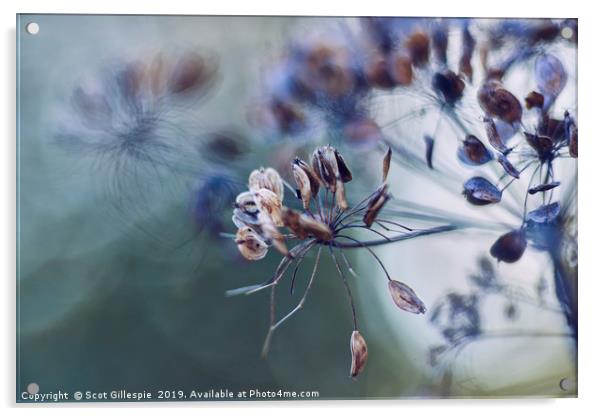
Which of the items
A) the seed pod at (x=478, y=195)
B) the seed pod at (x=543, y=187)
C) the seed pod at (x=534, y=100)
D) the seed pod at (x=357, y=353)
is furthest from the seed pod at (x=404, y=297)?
the seed pod at (x=534, y=100)

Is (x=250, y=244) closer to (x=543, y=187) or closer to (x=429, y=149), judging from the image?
(x=429, y=149)

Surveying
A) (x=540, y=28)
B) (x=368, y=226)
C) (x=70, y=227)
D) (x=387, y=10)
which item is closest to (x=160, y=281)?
(x=70, y=227)

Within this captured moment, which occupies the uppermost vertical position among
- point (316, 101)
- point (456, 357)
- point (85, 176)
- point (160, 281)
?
point (316, 101)

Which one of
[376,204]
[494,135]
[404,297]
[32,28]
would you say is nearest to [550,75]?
[494,135]

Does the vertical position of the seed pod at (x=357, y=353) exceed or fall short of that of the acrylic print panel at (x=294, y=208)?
it falls short

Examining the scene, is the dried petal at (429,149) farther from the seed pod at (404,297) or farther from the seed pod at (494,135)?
the seed pod at (404,297)

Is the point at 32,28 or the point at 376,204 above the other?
the point at 32,28

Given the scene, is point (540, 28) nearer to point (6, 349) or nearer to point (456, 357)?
point (456, 357)
